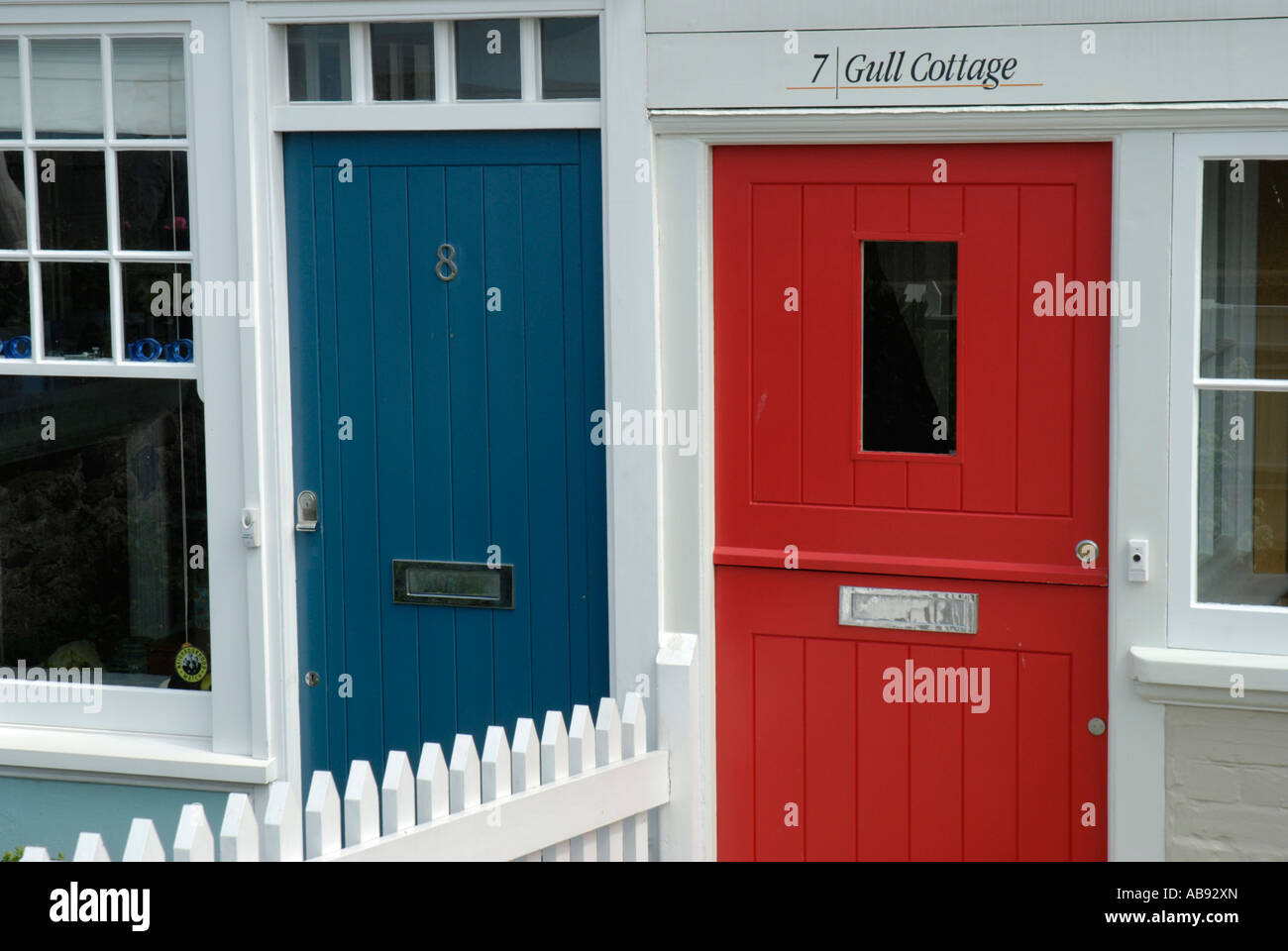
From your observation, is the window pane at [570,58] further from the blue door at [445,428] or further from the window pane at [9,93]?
the window pane at [9,93]

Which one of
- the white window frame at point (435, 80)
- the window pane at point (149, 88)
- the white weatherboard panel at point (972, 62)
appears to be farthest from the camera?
the window pane at point (149, 88)

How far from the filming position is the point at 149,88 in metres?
5.25

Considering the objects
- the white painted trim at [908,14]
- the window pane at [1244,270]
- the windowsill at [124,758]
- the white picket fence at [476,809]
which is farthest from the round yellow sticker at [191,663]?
the window pane at [1244,270]

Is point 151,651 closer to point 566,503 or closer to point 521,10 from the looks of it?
point 566,503

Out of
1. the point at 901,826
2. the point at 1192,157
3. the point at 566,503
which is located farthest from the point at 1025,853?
the point at 1192,157

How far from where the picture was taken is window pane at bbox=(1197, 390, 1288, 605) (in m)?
4.53

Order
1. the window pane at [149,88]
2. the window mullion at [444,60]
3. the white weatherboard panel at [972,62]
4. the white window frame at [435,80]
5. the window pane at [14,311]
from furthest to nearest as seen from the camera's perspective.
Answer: the window pane at [14,311], the window pane at [149,88], the window mullion at [444,60], the white window frame at [435,80], the white weatherboard panel at [972,62]

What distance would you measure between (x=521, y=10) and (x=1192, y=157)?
2.01m

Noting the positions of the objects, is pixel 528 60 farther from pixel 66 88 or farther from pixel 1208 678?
pixel 1208 678

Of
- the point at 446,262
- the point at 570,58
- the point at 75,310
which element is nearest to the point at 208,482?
the point at 75,310

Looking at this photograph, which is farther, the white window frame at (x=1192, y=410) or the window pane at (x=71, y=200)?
the window pane at (x=71, y=200)

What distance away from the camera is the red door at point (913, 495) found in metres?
4.65

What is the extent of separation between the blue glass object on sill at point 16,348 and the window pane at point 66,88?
2.27 ft

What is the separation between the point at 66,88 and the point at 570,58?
1.72 meters
